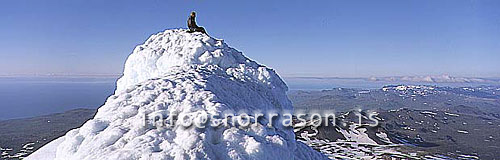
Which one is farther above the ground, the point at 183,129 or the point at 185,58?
the point at 185,58

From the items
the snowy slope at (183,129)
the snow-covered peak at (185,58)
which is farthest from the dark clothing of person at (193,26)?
the snowy slope at (183,129)

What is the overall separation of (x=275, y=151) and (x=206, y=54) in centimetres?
898

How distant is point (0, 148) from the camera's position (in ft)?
568

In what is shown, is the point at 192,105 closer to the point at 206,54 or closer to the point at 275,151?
the point at 275,151

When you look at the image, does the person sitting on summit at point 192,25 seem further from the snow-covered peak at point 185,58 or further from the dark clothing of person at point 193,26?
the snow-covered peak at point 185,58

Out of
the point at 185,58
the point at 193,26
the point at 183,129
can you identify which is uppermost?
the point at 193,26

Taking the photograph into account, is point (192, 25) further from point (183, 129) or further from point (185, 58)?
point (183, 129)

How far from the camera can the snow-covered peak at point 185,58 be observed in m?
16.1

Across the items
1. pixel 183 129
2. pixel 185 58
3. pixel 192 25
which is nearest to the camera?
pixel 183 129

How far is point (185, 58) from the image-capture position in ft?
54.2

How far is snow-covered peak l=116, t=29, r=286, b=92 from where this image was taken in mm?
16109

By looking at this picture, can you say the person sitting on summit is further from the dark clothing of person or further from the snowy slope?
the snowy slope

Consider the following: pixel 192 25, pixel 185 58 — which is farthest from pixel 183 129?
pixel 192 25

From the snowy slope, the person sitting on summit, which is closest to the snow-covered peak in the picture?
the person sitting on summit
